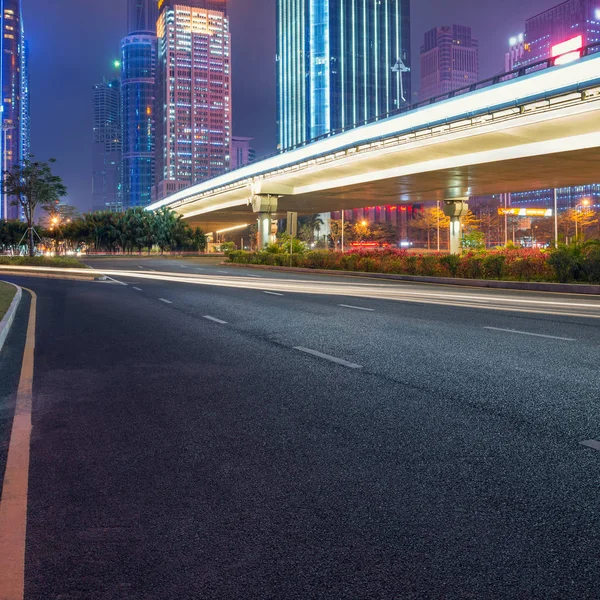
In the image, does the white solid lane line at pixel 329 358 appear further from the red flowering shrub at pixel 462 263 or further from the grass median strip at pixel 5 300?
the red flowering shrub at pixel 462 263

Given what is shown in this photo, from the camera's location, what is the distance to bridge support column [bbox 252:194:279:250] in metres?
65.3

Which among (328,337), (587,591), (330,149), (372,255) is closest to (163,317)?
(328,337)

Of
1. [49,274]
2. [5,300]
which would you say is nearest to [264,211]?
[49,274]

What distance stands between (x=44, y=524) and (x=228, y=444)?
1834 mm

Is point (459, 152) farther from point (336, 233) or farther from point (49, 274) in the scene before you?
point (336, 233)

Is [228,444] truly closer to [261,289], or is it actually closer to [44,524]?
[44,524]

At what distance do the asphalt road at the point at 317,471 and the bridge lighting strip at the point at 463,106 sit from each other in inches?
943

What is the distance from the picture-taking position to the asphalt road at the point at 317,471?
10.9 ft

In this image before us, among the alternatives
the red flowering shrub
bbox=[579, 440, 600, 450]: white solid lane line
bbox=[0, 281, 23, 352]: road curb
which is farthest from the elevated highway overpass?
bbox=[579, 440, 600, 450]: white solid lane line

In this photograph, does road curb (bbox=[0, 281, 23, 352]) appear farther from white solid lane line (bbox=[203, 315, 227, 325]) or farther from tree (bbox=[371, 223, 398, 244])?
tree (bbox=[371, 223, 398, 244])

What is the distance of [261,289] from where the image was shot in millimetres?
25516

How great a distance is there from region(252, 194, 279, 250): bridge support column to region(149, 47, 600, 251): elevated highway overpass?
129 millimetres

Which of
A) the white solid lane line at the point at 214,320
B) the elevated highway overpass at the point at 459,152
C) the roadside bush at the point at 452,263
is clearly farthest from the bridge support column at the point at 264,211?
the white solid lane line at the point at 214,320

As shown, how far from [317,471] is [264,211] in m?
62.0
